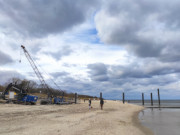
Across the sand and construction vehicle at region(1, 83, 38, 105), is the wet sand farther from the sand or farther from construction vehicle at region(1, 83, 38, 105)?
construction vehicle at region(1, 83, 38, 105)

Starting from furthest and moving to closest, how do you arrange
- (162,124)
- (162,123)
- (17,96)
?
(17,96) → (162,123) → (162,124)

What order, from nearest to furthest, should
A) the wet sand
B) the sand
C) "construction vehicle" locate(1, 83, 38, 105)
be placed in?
the sand, the wet sand, "construction vehicle" locate(1, 83, 38, 105)

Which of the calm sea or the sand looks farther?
the calm sea

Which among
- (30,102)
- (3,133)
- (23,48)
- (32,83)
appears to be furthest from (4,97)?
(32,83)

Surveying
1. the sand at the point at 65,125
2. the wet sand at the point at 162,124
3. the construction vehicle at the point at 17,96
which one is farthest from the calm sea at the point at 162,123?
the construction vehicle at the point at 17,96

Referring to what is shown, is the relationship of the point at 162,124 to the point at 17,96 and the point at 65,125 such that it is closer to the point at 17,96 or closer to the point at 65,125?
the point at 65,125

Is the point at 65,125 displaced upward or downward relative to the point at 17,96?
downward

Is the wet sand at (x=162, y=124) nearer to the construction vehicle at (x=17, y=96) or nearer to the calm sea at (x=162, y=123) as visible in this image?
the calm sea at (x=162, y=123)

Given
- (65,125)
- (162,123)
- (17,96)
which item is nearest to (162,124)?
(162,123)

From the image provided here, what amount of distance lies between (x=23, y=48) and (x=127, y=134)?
49.0m

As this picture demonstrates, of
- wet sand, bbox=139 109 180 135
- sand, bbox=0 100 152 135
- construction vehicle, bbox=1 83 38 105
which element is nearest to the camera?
sand, bbox=0 100 152 135

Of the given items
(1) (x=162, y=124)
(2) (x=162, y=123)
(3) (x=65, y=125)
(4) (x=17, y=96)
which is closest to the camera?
(3) (x=65, y=125)

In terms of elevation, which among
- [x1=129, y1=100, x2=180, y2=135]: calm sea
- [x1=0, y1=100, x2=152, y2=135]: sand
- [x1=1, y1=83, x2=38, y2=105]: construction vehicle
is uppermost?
[x1=1, y1=83, x2=38, y2=105]: construction vehicle

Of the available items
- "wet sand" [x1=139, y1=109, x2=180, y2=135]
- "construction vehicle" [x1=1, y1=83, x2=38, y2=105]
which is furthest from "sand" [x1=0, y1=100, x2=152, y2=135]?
"construction vehicle" [x1=1, y1=83, x2=38, y2=105]
